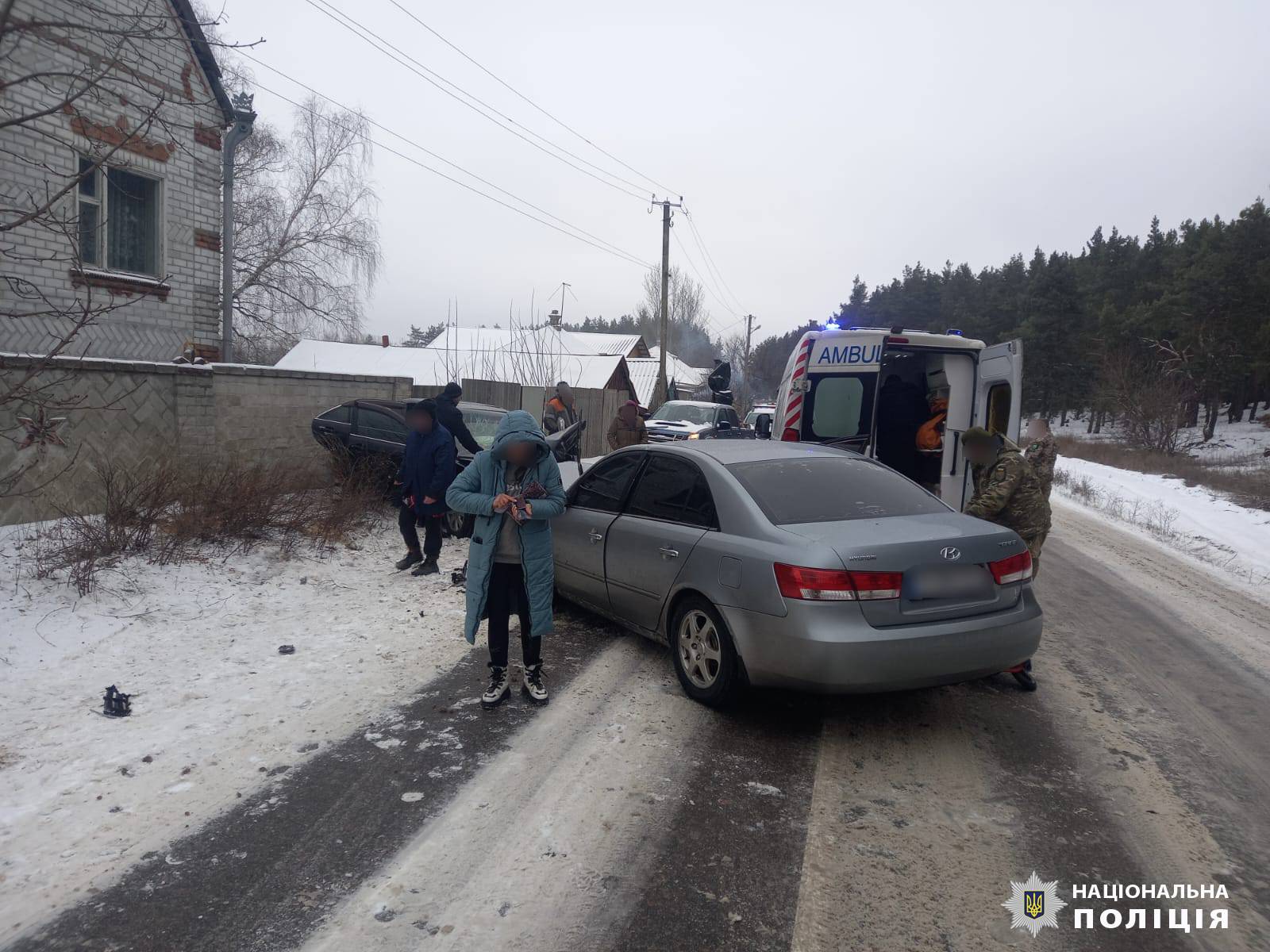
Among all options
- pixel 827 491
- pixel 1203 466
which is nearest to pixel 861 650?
pixel 827 491

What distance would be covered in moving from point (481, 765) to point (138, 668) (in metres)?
2.61

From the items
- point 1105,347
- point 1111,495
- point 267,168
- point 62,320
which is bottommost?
point 1111,495

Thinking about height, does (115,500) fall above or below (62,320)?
below

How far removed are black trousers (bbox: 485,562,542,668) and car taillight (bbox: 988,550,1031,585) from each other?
260cm

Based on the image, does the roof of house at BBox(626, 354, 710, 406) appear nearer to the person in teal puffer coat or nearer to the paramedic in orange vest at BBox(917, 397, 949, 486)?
the paramedic in orange vest at BBox(917, 397, 949, 486)

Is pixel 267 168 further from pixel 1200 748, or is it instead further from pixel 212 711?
pixel 1200 748

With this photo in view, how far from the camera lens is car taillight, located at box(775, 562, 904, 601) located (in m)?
4.10

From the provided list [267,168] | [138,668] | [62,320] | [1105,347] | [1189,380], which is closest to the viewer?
[138,668]

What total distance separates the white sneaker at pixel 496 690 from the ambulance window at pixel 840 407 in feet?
19.6

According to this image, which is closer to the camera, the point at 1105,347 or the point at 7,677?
the point at 7,677

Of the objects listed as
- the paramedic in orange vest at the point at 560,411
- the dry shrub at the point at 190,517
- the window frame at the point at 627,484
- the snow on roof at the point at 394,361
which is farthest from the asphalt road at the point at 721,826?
the snow on roof at the point at 394,361

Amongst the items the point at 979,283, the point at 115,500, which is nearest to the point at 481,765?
the point at 115,500

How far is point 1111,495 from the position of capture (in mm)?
19469

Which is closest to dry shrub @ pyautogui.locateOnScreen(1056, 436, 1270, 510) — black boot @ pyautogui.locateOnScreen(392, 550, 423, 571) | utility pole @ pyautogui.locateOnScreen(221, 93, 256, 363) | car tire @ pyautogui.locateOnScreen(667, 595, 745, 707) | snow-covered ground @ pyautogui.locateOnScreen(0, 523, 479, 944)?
car tire @ pyautogui.locateOnScreen(667, 595, 745, 707)
